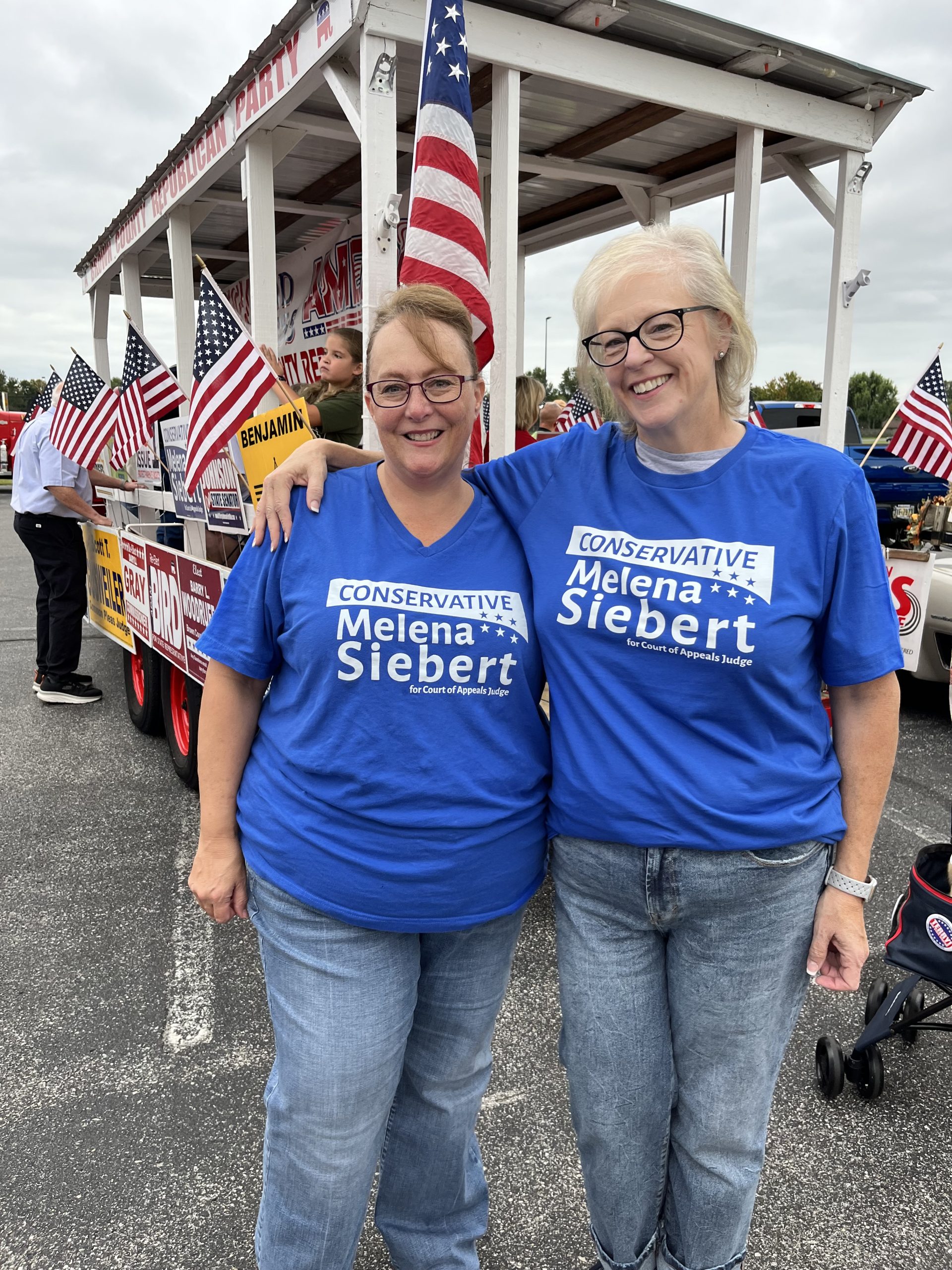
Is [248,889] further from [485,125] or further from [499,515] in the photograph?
[485,125]

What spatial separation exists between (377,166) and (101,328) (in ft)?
21.2

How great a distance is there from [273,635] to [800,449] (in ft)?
3.05

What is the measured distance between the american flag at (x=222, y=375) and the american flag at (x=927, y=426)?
4.48 metres

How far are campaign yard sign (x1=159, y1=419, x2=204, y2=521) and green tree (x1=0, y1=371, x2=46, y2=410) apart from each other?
242ft

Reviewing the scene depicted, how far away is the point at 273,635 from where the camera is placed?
158 cm

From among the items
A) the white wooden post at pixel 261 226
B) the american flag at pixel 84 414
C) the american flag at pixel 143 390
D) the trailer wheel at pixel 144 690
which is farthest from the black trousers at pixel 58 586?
the white wooden post at pixel 261 226

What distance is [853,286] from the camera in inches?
186

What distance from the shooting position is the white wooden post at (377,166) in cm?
337

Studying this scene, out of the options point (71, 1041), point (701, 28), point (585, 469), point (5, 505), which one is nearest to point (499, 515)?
point (585, 469)

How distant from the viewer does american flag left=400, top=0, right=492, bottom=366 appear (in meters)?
2.93

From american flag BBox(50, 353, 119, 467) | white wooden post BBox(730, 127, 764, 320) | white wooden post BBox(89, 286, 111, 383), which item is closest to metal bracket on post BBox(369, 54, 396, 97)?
white wooden post BBox(730, 127, 764, 320)

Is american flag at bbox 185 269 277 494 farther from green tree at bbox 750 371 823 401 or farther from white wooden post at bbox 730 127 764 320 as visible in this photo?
green tree at bbox 750 371 823 401

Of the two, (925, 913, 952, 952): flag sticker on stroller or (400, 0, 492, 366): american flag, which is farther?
(400, 0, 492, 366): american flag

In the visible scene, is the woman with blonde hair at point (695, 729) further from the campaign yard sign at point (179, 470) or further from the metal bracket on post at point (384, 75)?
the campaign yard sign at point (179, 470)
